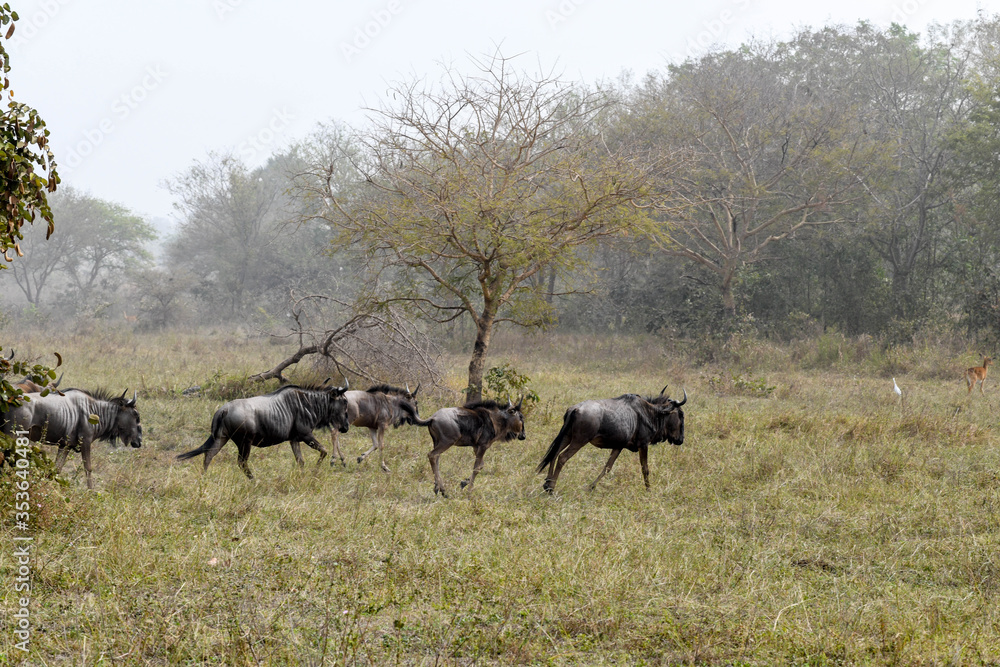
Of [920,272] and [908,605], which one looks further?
[920,272]

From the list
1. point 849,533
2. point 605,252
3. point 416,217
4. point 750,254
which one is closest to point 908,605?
point 849,533

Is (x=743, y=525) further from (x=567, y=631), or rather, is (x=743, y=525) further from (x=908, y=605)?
(x=567, y=631)

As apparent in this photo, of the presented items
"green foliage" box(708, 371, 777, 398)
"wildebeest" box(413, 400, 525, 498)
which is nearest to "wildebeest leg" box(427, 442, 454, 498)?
"wildebeest" box(413, 400, 525, 498)

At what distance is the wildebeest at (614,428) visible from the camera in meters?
8.27

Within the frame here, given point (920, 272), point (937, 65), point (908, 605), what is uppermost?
point (937, 65)

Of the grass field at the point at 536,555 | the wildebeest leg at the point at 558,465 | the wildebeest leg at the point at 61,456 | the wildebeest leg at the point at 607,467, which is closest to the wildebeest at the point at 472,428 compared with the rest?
the grass field at the point at 536,555

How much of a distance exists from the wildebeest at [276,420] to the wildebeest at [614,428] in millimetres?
2865

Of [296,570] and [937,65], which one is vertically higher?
[937,65]

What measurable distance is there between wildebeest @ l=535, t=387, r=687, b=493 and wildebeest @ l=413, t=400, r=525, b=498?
574mm

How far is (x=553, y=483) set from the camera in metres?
8.22

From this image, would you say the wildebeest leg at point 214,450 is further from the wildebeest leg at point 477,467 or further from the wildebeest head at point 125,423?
the wildebeest leg at point 477,467

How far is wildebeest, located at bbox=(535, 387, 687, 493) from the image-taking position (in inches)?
326

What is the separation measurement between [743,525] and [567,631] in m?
3.04

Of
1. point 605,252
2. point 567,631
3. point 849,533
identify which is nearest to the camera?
point 567,631
